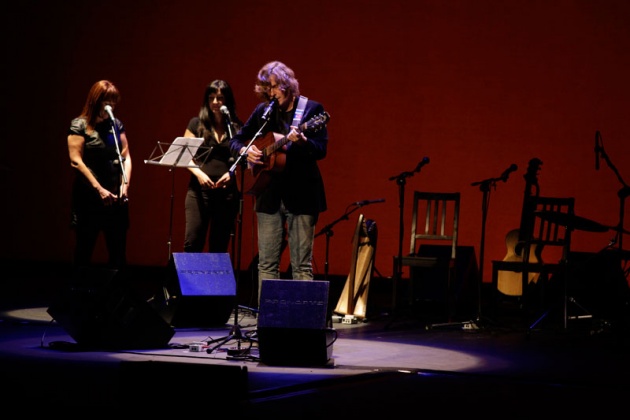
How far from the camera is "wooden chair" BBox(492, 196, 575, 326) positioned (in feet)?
22.0

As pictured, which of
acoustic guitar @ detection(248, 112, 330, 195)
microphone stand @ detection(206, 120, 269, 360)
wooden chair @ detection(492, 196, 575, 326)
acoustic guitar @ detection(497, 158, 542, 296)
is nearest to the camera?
microphone stand @ detection(206, 120, 269, 360)

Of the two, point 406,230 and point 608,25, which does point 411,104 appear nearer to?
point 406,230

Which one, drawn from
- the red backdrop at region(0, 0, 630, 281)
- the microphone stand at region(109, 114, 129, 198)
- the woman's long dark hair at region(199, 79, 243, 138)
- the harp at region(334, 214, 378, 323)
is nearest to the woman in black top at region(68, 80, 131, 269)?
the microphone stand at region(109, 114, 129, 198)

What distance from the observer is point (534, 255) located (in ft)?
25.1

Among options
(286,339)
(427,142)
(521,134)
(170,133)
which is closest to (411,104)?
(427,142)

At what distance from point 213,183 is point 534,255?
2976mm

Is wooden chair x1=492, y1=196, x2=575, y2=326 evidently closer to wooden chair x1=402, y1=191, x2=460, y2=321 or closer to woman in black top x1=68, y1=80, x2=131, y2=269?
wooden chair x1=402, y1=191, x2=460, y2=321

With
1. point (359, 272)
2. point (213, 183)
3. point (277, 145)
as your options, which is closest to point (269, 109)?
point (277, 145)

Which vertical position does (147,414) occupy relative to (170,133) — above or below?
below

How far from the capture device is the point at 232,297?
19.6ft

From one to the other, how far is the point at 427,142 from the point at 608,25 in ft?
6.36

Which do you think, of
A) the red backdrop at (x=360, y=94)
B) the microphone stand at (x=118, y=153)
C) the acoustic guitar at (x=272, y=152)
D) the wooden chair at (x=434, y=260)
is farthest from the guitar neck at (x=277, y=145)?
the red backdrop at (x=360, y=94)

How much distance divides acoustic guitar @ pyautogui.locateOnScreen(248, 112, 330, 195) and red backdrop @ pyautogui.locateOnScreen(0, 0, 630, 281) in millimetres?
2957

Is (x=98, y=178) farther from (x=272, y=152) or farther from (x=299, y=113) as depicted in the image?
(x=299, y=113)
